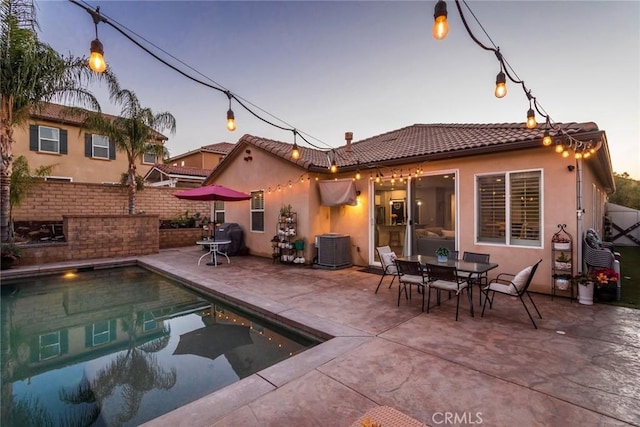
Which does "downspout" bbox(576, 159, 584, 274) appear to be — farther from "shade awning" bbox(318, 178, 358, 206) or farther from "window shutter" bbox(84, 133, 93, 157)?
"window shutter" bbox(84, 133, 93, 157)

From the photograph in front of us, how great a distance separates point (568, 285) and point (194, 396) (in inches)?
250

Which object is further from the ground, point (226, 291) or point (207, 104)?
point (207, 104)

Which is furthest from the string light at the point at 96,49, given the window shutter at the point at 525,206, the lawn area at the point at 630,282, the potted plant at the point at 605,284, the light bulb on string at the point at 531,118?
the lawn area at the point at 630,282

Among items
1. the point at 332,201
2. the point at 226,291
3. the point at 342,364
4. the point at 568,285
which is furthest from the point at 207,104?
the point at 568,285

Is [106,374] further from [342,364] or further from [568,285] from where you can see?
[568,285]

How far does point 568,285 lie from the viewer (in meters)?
5.29

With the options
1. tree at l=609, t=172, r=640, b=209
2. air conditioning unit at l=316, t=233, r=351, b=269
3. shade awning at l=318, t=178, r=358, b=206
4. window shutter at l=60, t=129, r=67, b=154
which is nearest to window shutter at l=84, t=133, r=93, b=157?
window shutter at l=60, t=129, r=67, b=154

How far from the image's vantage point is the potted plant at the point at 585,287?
200 inches

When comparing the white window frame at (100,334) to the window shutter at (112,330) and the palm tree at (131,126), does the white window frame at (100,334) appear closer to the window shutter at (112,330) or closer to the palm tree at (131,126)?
the window shutter at (112,330)

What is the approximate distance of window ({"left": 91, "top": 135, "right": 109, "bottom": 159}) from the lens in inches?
629

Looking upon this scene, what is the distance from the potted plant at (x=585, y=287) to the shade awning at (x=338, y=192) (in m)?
5.10

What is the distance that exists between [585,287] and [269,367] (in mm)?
5667

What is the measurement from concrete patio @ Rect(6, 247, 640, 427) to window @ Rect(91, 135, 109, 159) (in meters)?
16.4

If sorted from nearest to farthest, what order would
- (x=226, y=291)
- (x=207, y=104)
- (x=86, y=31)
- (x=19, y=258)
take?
1. (x=86, y=31)
2. (x=226, y=291)
3. (x=19, y=258)
4. (x=207, y=104)
